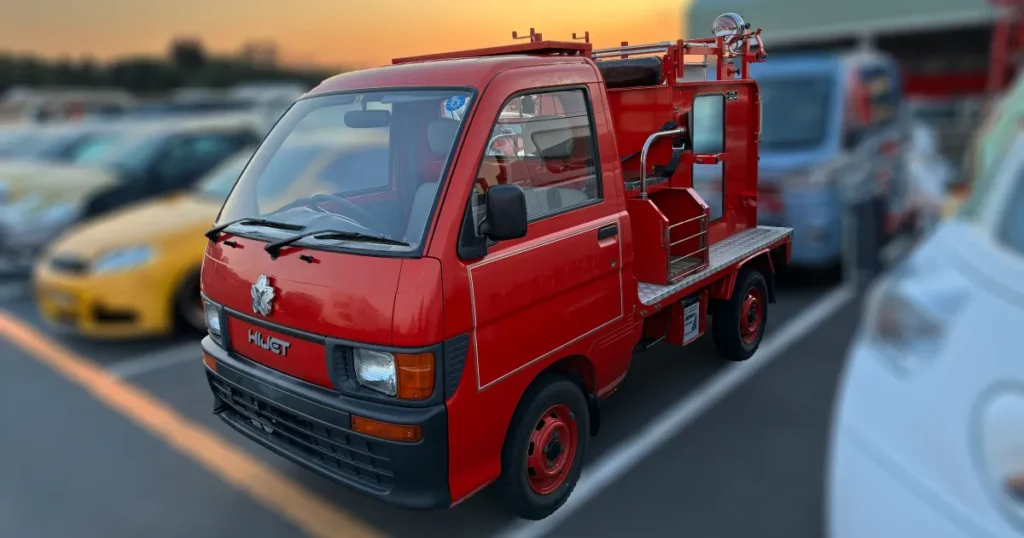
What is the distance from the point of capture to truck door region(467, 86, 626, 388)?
1.74 metres

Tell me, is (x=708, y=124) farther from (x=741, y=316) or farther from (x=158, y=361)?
(x=158, y=361)

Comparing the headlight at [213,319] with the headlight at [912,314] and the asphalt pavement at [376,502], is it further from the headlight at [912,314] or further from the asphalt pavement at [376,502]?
the headlight at [912,314]

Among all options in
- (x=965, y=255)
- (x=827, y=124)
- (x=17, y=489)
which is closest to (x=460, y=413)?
(x=827, y=124)

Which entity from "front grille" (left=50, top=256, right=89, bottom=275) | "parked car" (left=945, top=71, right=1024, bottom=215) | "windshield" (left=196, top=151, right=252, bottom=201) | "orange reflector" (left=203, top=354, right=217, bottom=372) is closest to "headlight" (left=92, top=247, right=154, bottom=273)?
"front grille" (left=50, top=256, right=89, bottom=275)

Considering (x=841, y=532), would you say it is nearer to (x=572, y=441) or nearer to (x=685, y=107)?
(x=572, y=441)

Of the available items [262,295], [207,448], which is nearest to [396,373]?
[262,295]

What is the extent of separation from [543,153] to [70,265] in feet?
15.7

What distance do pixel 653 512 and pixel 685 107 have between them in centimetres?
147

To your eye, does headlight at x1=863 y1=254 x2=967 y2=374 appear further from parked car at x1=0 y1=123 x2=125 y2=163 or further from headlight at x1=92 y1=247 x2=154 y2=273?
parked car at x1=0 y1=123 x2=125 y2=163

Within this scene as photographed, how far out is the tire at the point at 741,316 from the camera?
60.7 inches

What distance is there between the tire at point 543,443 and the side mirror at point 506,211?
0.38 metres

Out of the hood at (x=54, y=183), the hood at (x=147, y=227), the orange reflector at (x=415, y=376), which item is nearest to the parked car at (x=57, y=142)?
the hood at (x=54, y=183)

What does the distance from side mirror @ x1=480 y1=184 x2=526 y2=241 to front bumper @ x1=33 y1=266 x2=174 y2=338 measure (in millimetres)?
3810

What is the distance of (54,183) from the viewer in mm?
8172
